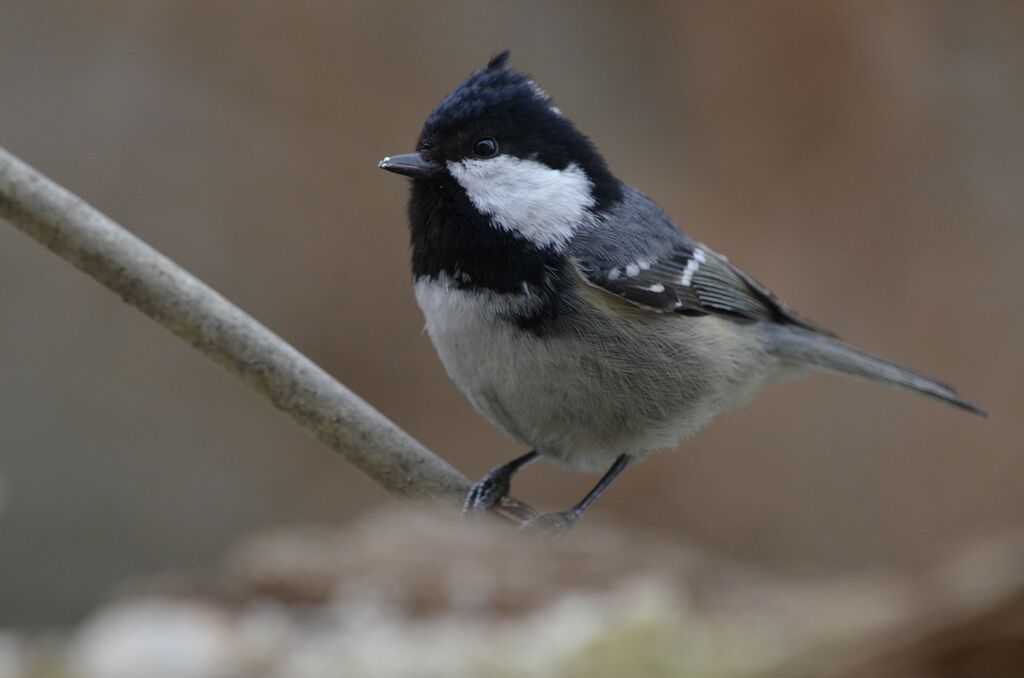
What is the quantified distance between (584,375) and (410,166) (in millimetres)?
517

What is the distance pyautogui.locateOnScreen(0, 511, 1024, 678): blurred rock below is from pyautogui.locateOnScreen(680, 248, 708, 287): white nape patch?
1.29m

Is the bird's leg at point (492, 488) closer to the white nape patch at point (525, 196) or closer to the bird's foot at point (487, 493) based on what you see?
the bird's foot at point (487, 493)

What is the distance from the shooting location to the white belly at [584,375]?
6.64ft

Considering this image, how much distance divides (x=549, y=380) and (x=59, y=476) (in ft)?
7.85

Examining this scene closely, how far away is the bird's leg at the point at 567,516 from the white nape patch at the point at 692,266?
41 centimetres

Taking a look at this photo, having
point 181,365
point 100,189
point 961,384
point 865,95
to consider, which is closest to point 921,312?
point 961,384

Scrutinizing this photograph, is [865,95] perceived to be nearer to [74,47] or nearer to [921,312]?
[921,312]

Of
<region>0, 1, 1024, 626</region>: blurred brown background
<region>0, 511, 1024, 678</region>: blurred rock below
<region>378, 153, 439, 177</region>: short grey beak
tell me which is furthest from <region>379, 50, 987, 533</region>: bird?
<region>0, 1, 1024, 626</region>: blurred brown background

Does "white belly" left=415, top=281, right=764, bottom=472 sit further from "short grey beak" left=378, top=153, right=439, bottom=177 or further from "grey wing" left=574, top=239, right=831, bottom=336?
"short grey beak" left=378, top=153, right=439, bottom=177

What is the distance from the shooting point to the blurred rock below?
771 mm

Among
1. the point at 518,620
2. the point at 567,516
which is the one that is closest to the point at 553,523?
the point at 567,516

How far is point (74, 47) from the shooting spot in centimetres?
377

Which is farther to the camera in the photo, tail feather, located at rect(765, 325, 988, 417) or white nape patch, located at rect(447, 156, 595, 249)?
Answer: tail feather, located at rect(765, 325, 988, 417)

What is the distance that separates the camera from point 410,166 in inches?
80.1
